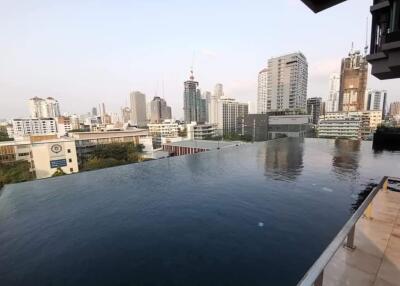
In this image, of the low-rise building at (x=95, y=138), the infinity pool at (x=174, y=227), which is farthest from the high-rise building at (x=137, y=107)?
the infinity pool at (x=174, y=227)

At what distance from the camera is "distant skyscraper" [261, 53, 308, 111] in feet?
192

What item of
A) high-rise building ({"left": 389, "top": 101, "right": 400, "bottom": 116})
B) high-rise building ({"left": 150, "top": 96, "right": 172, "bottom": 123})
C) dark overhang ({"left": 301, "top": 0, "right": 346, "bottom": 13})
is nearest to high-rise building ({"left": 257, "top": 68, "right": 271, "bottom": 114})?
high-rise building ({"left": 150, "top": 96, "right": 172, "bottom": 123})

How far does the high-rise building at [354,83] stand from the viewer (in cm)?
7081

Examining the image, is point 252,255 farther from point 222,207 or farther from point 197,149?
point 197,149

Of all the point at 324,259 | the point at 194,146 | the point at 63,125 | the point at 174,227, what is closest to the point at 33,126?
the point at 63,125

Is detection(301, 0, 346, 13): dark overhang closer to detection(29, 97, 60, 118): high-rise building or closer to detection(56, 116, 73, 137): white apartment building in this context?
detection(56, 116, 73, 137): white apartment building

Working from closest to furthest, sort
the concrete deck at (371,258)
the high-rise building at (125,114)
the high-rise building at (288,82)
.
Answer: the concrete deck at (371,258) < the high-rise building at (288,82) < the high-rise building at (125,114)

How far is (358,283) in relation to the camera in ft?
8.20

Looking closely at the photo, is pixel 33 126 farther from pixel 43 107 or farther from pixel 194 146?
pixel 194 146

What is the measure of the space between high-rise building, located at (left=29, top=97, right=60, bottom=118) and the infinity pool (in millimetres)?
111024

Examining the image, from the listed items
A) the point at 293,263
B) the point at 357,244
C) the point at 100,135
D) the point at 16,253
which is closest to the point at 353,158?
the point at 293,263

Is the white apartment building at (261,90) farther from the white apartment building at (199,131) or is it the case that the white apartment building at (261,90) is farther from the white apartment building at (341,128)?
the white apartment building at (199,131)

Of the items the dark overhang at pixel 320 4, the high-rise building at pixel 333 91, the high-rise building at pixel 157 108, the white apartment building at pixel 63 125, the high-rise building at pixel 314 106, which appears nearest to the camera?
the dark overhang at pixel 320 4

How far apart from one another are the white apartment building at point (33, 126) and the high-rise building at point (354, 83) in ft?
347
